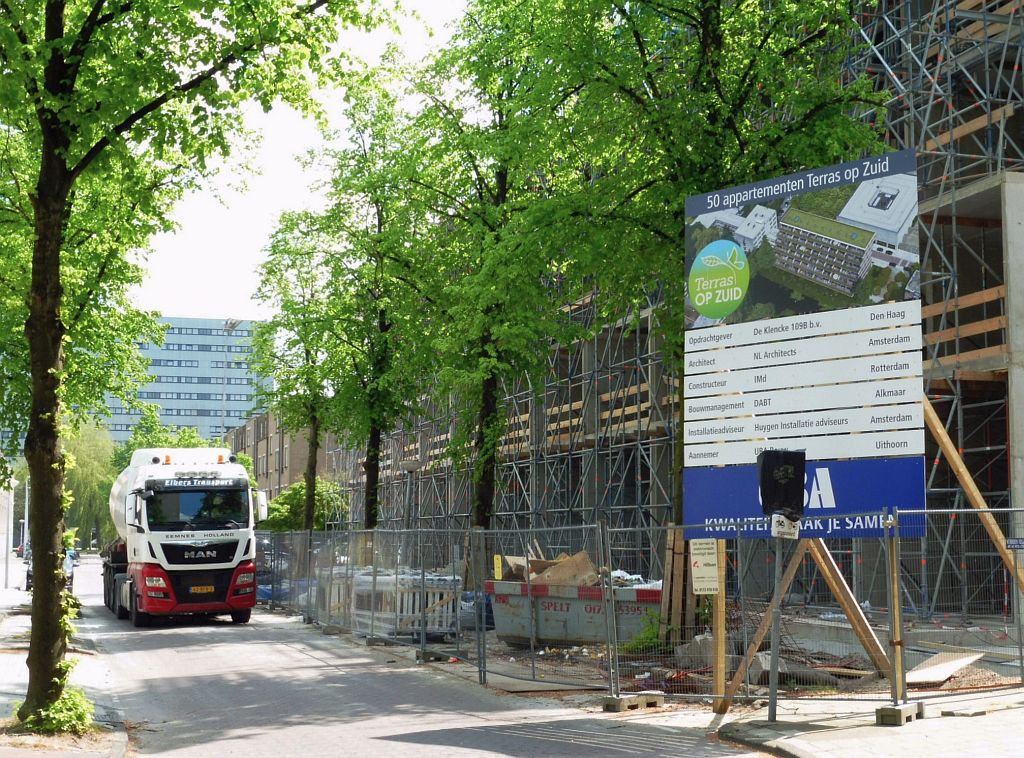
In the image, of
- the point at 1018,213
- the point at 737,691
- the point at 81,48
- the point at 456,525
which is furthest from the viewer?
the point at 456,525

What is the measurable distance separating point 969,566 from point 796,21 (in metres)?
8.19

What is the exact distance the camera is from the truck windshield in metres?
24.6

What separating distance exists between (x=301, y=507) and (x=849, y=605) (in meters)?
55.6

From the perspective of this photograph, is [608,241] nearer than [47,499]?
No

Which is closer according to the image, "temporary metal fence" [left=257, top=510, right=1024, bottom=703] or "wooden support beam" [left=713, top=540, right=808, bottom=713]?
"wooden support beam" [left=713, top=540, right=808, bottom=713]

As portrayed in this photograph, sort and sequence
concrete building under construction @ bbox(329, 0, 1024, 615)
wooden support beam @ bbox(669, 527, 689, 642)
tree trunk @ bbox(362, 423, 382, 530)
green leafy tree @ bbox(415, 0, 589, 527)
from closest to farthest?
1. wooden support beam @ bbox(669, 527, 689, 642)
2. green leafy tree @ bbox(415, 0, 589, 527)
3. concrete building under construction @ bbox(329, 0, 1024, 615)
4. tree trunk @ bbox(362, 423, 382, 530)

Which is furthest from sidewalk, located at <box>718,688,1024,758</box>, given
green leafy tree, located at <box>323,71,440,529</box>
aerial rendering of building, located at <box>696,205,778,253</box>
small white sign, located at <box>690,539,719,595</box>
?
green leafy tree, located at <box>323,71,440,529</box>

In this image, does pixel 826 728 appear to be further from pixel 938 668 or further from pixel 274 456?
pixel 274 456

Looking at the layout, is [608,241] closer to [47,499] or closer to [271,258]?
[47,499]

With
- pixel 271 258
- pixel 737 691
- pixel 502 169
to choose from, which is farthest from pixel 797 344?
pixel 271 258

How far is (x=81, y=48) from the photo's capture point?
1106 cm

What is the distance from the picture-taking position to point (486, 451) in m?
25.3

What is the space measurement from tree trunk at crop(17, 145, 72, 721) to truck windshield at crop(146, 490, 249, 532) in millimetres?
13696

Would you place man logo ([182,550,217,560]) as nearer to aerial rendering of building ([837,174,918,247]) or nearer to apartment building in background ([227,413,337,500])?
aerial rendering of building ([837,174,918,247])
